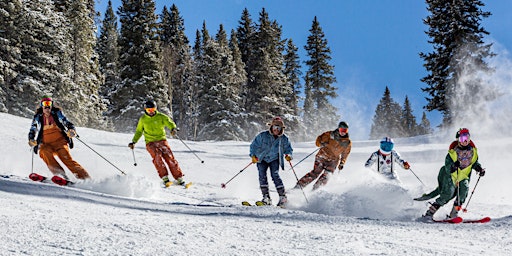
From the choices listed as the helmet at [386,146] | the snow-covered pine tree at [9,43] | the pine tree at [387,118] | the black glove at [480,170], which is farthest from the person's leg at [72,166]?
the pine tree at [387,118]

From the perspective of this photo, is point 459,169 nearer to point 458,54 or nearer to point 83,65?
point 458,54

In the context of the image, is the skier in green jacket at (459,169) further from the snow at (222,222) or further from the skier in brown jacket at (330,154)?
the skier in brown jacket at (330,154)

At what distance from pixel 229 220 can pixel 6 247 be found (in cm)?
247

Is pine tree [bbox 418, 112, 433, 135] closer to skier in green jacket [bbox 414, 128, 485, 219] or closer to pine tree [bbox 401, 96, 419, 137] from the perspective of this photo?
pine tree [bbox 401, 96, 419, 137]

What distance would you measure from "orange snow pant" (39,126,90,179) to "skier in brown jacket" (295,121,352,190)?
4330mm

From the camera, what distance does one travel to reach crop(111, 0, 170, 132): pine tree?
1335 inches

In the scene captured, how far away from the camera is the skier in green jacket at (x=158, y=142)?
9.44 m

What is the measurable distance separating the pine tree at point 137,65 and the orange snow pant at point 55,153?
83.3 ft

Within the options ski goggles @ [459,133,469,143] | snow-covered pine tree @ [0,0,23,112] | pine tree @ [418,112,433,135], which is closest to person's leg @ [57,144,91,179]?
ski goggles @ [459,133,469,143]

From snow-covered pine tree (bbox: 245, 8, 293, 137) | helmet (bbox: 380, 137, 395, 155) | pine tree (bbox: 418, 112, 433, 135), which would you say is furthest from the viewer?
pine tree (bbox: 418, 112, 433, 135)

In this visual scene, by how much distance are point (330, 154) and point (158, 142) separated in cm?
363

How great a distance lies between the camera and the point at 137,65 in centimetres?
3438

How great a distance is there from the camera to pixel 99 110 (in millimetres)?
30766

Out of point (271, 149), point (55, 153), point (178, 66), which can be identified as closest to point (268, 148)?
point (271, 149)
